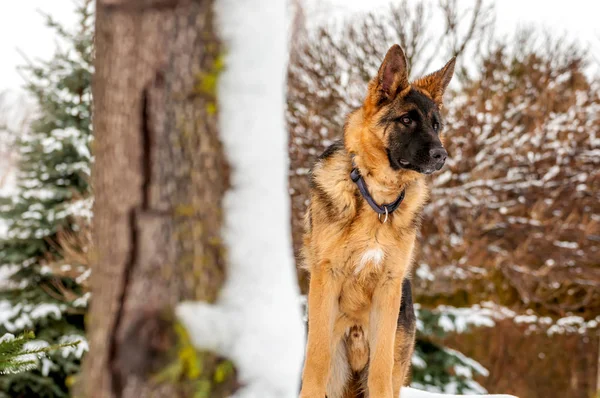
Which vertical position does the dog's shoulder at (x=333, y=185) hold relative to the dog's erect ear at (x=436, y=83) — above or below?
below

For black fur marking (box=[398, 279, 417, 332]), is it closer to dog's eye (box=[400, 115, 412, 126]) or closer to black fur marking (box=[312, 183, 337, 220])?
black fur marking (box=[312, 183, 337, 220])

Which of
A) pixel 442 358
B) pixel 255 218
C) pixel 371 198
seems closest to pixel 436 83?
pixel 371 198

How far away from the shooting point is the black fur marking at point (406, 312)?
3.63 meters

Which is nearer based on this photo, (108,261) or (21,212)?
(108,261)

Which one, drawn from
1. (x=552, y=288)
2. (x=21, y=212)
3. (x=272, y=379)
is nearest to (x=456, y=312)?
(x=552, y=288)

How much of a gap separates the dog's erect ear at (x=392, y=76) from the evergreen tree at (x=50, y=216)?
6.21 m

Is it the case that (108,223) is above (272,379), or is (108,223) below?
above

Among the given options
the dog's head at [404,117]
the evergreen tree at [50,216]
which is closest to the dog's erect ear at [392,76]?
the dog's head at [404,117]

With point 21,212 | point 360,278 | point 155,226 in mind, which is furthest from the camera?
point 21,212

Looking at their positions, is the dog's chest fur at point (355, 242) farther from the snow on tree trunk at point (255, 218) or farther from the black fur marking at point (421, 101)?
the snow on tree trunk at point (255, 218)

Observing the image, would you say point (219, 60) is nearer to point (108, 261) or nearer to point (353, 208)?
point (108, 261)

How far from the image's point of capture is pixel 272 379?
1489 millimetres

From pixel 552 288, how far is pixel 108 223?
31.6 ft

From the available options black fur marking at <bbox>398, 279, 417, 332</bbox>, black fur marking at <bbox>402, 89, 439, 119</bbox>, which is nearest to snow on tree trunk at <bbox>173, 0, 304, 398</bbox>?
black fur marking at <bbox>402, 89, 439, 119</bbox>
